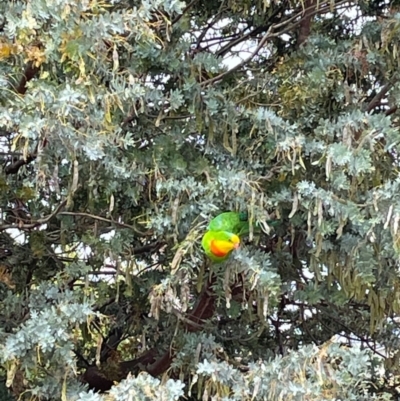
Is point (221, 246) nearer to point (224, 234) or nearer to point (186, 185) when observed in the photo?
point (224, 234)

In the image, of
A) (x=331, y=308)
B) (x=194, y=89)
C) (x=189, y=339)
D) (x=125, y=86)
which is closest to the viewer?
(x=125, y=86)

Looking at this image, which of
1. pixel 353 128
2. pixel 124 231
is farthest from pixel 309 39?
pixel 124 231

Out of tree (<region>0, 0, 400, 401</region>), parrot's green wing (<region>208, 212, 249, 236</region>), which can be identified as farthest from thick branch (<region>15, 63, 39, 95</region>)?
parrot's green wing (<region>208, 212, 249, 236</region>)

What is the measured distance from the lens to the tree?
4.19ft

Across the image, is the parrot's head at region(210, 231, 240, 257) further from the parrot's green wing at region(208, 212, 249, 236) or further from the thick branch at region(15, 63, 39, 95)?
the thick branch at region(15, 63, 39, 95)

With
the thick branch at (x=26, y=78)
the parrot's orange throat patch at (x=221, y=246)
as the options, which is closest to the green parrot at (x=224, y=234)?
the parrot's orange throat patch at (x=221, y=246)

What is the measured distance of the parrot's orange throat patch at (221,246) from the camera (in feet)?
4.28

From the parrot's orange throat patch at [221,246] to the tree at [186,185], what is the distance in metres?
0.05

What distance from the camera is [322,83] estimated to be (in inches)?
58.9

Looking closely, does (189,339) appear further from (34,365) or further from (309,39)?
(309,39)

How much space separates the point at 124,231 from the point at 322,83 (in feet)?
2.05

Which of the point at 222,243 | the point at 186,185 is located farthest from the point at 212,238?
the point at 186,185

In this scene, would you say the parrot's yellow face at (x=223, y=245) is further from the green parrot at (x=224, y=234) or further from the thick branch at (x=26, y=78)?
the thick branch at (x=26, y=78)

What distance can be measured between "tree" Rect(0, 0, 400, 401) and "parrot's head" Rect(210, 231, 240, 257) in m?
0.06
